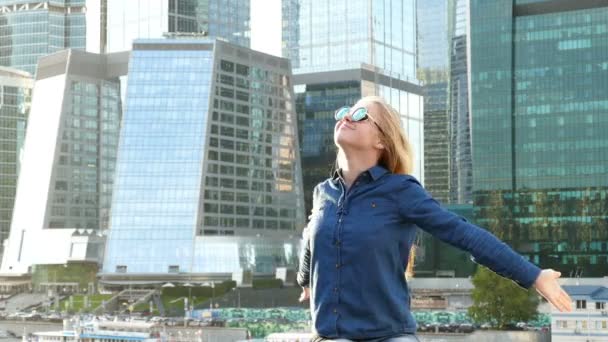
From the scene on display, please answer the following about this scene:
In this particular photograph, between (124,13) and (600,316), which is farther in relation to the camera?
(124,13)

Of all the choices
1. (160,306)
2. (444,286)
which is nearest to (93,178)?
(160,306)

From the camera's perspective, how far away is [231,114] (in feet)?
461

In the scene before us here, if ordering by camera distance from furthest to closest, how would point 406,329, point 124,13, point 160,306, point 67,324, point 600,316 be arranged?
point 124,13 → point 160,306 → point 67,324 → point 600,316 → point 406,329

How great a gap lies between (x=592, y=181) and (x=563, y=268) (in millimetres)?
9478

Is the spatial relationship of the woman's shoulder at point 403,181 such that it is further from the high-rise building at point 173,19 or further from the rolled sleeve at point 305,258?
the high-rise building at point 173,19

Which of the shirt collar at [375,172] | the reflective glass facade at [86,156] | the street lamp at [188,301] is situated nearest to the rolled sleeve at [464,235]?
the shirt collar at [375,172]

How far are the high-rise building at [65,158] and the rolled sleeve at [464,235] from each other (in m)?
137

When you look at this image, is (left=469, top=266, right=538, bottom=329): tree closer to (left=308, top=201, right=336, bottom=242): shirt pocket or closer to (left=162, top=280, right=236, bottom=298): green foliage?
(left=162, top=280, right=236, bottom=298): green foliage

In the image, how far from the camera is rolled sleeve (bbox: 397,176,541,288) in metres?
5.43

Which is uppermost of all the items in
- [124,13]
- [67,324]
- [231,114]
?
[124,13]

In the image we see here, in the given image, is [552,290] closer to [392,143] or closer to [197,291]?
[392,143]

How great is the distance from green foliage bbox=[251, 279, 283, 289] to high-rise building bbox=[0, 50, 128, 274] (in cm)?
2190

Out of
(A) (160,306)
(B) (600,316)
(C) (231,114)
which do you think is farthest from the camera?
(C) (231,114)

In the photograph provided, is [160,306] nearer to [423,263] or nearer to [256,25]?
[423,263]
